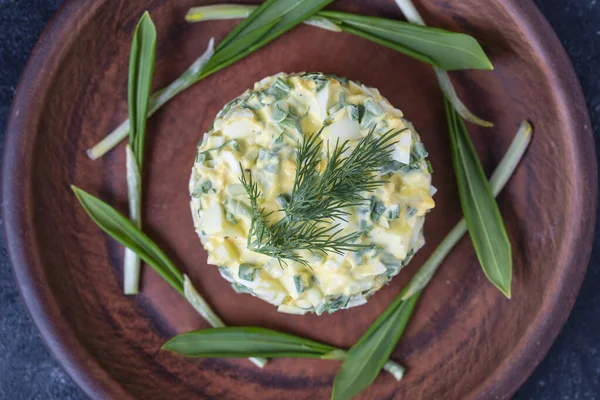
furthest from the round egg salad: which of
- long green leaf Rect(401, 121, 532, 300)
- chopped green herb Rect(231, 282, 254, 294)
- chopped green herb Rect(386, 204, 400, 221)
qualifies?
long green leaf Rect(401, 121, 532, 300)

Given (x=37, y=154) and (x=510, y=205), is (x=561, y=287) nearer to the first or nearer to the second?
(x=510, y=205)

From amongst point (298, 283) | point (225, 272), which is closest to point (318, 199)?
point (298, 283)

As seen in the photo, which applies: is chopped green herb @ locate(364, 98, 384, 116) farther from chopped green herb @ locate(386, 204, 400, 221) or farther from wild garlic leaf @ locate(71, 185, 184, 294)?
wild garlic leaf @ locate(71, 185, 184, 294)

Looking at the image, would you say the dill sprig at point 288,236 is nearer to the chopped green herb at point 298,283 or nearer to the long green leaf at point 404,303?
the chopped green herb at point 298,283

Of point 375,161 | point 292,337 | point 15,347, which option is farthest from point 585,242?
point 15,347

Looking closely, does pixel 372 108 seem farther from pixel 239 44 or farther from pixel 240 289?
pixel 240 289

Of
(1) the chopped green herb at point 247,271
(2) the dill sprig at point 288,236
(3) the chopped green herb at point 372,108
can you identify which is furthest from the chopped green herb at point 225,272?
(3) the chopped green herb at point 372,108
